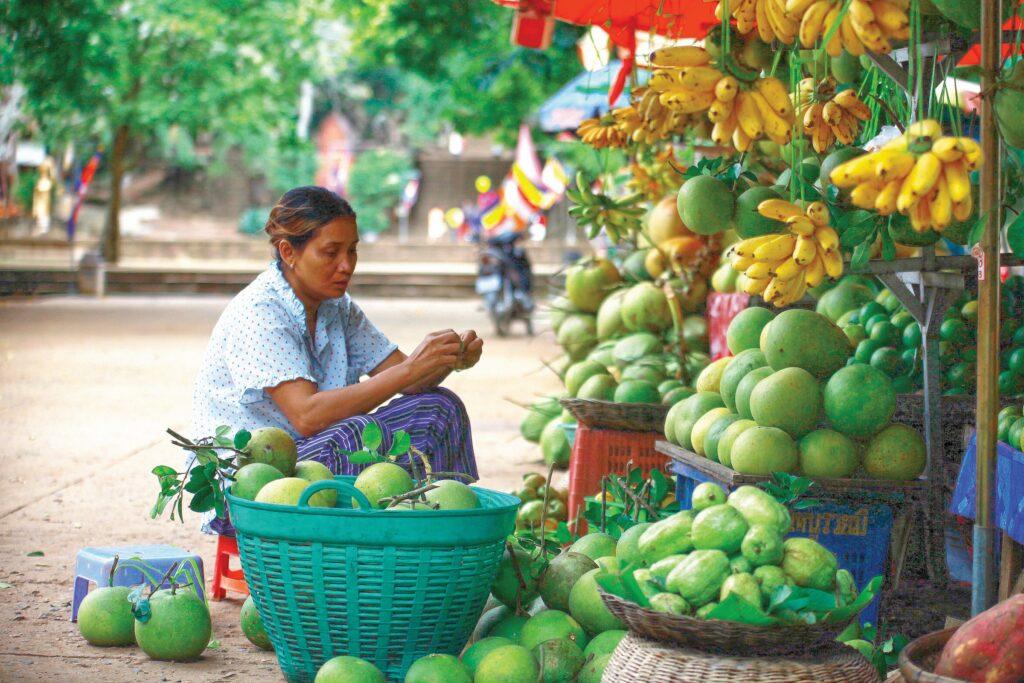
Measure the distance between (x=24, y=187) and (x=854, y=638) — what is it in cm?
3733

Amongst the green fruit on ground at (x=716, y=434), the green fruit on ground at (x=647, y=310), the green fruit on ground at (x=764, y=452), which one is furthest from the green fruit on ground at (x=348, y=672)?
the green fruit on ground at (x=647, y=310)

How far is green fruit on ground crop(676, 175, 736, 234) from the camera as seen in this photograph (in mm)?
3141

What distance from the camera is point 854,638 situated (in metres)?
2.87

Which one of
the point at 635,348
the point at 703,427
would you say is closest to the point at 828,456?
the point at 703,427

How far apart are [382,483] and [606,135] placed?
194 centimetres

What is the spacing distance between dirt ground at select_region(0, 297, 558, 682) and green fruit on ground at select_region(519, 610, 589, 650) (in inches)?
30.0

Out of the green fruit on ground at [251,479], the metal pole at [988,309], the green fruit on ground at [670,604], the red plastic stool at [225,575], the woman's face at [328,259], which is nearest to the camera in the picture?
the green fruit on ground at [670,604]

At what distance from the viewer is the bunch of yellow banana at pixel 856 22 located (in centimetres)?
226

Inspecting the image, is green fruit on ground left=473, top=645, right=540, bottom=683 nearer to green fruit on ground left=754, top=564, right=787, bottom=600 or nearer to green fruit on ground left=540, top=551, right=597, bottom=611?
green fruit on ground left=540, top=551, right=597, bottom=611

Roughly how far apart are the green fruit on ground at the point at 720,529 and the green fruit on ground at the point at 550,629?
1.80 feet

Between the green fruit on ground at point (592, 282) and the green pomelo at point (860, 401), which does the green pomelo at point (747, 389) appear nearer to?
the green pomelo at point (860, 401)

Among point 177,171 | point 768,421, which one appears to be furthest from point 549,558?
point 177,171

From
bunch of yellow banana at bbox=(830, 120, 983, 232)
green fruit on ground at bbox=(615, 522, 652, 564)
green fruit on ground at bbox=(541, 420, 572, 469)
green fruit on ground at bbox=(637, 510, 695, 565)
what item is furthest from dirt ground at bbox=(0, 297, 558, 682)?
bunch of yellow banana at bbox=(830, 120, 983, 232)

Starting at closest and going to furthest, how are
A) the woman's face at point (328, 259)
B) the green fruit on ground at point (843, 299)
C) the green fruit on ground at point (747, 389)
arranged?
the green fruit on ground at point (747, 389) → the woman's face at point (328, 259) → the green fruit on ground at point (843, 299)
